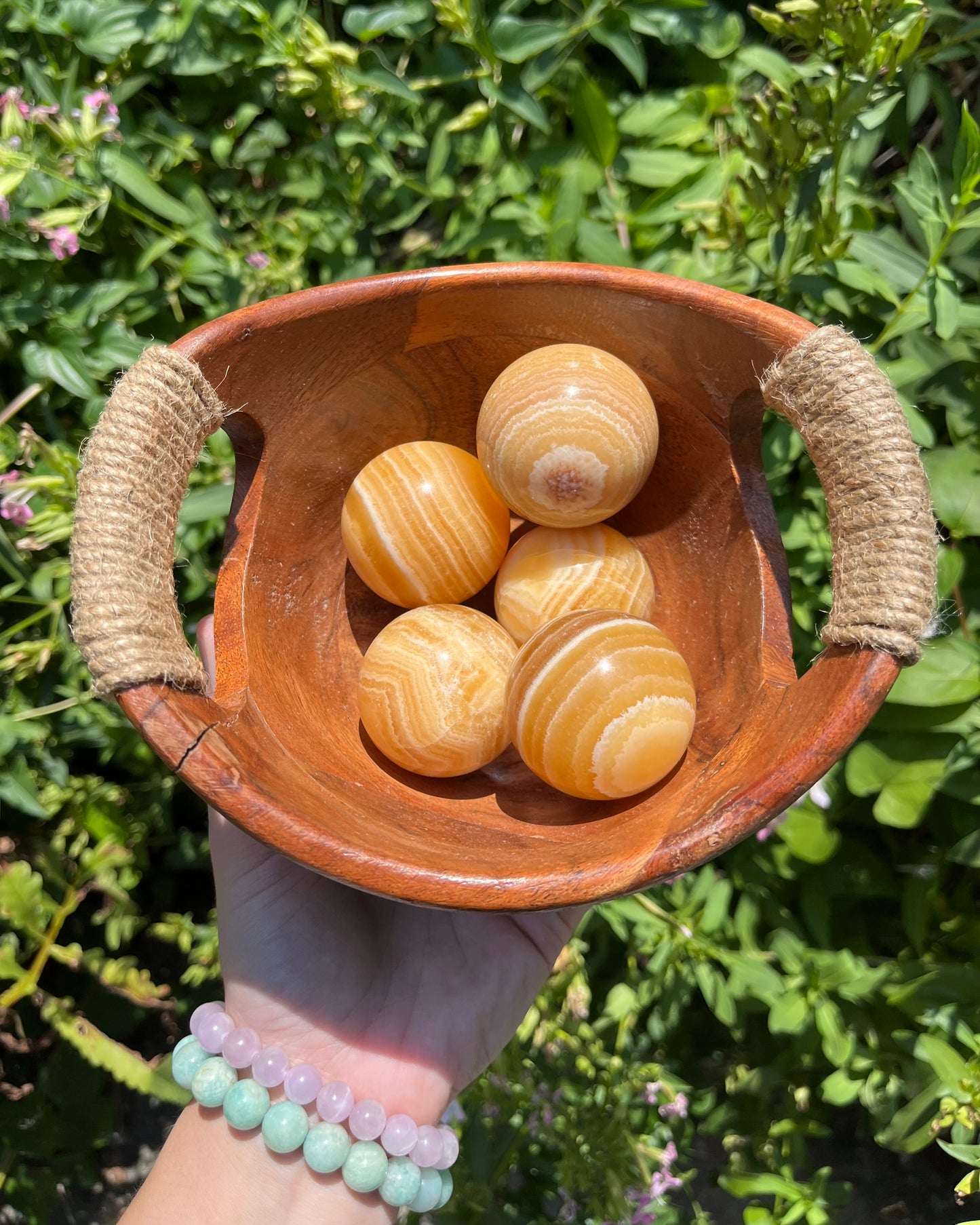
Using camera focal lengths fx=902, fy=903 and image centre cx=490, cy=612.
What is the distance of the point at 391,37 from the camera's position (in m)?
1.32

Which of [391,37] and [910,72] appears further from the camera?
[391,37]

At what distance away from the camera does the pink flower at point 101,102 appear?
3.58ft

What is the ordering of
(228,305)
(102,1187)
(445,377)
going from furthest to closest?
(102,1187), (228,305), (445,377)

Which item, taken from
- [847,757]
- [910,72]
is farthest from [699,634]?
[910,72]

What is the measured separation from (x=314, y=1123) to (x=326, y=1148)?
3 centimetres

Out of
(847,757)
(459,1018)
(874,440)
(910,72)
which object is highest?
(910,72)

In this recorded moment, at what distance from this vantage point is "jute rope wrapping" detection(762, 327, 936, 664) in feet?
2.47

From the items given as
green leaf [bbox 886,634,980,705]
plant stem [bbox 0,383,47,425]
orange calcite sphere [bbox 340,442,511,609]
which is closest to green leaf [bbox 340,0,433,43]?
orange calcite sphere [bbox 340,442,511,609]

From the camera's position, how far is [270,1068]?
3.04ft

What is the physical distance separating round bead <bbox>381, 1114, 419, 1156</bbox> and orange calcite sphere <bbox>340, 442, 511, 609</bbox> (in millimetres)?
545

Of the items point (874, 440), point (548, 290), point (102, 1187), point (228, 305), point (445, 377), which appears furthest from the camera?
point (102, 1187)

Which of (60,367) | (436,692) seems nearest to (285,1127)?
(436,692)

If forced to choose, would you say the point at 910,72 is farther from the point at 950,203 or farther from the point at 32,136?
the point at 32,136

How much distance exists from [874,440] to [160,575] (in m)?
0.66
